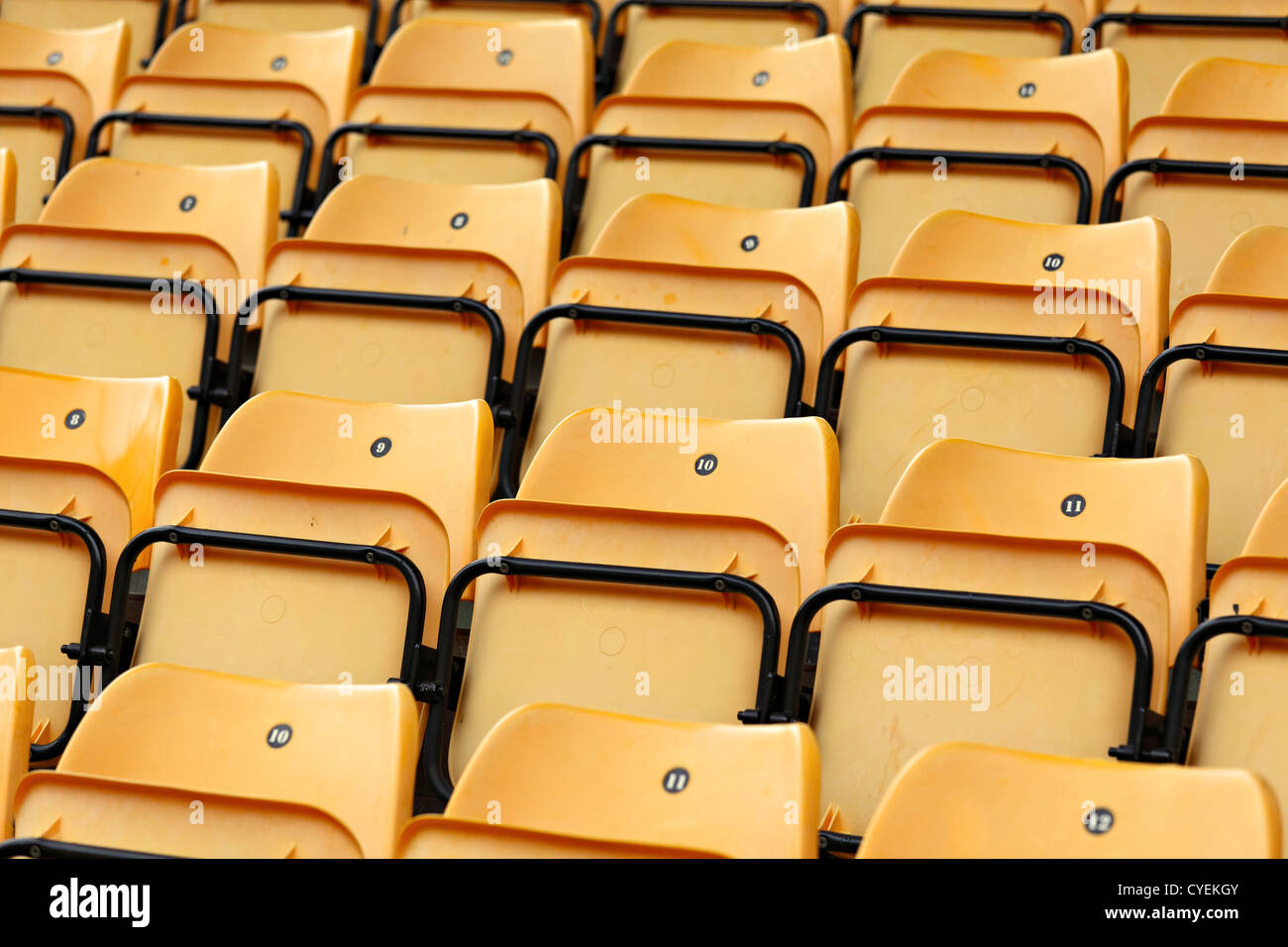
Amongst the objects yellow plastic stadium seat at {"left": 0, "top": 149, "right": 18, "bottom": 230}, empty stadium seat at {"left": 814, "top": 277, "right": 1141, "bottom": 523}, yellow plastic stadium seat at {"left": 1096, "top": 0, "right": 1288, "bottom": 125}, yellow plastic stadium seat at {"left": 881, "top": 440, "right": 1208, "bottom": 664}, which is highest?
yellow plastic stadium seat at {"left": 1096, "top": 0, "right": 1288, "bottom": 125}

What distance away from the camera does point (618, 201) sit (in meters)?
2.00

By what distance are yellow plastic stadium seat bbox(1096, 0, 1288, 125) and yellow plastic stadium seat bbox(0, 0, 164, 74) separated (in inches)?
62.2

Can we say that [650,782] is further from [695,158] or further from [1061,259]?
[695,158]

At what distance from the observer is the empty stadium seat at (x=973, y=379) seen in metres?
1.49

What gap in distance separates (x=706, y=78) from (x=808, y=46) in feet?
0.50

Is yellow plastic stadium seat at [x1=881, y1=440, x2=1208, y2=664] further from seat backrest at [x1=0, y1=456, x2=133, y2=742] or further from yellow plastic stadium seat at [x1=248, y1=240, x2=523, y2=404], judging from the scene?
seat backrest at [x1=0, y1=456, x2=133, y2=742]

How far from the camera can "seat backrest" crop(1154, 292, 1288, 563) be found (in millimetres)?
1423

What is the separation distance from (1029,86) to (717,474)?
96 cm

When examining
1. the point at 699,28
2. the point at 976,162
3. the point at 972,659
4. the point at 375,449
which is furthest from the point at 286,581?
the point at 699,28

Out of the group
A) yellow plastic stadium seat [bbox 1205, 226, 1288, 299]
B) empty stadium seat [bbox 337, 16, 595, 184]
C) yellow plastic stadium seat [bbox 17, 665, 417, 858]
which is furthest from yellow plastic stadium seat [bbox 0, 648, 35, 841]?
yellow plastic stadium seat [bbox 1205, 226, 1288, 299]

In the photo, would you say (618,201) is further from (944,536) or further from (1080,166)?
(944,536)

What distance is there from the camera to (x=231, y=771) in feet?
3.57

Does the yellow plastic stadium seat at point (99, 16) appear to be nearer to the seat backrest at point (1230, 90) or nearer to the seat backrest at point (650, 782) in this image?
the seat backrest at point (1230, 90)
